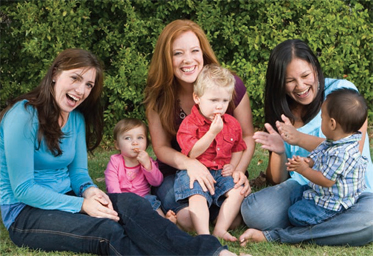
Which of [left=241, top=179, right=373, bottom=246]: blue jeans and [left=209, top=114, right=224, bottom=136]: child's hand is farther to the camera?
[left=209, top=114, right=224, bottom=136]: child's hand

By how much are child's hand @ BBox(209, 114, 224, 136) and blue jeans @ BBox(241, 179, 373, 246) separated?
0.63m

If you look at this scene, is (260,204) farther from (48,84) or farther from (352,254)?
(48,84)

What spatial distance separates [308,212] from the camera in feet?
12.9

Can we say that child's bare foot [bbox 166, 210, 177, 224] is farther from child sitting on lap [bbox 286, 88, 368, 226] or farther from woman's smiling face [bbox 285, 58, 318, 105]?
woman's smiling face [bbox 285, 58, 318, 105]

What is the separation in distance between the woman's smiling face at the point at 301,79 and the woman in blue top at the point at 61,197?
148 cm

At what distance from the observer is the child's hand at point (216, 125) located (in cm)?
398

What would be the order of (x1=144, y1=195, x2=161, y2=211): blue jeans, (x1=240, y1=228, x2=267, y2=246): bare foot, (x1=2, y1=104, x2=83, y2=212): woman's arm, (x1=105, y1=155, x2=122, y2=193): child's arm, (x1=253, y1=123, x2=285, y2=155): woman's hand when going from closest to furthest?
(x1=2, y1=104, x2=83, y2=212): woman's arm
(x1=240, y1=228, x2=267, y2=246): bare foot
(x1=253, y1=123, x2=285, y2=155): woman's hand
(x1=144, y1=195, x2=161, y2=211): blue jeans
(x1=105, y1=155, x2=122, y2=193): child's arm

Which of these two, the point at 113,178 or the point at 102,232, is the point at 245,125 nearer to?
the point at 113,178

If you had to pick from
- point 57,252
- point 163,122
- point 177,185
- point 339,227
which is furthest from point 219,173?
point 57,252

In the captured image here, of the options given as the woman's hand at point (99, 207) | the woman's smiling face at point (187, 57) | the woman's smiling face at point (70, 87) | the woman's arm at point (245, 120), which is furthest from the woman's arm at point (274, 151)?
the woman's smiling face at point (70, 87)

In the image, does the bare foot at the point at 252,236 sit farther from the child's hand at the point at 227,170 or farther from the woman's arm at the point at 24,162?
the woman's arm at the point at 24,162

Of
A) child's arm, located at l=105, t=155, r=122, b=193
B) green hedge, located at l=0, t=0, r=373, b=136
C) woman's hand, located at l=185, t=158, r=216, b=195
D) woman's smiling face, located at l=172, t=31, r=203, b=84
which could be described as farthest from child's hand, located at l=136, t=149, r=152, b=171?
green hedge, located at l=0, t=0, r=373, b=136

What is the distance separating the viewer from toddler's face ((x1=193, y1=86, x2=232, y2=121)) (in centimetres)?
414

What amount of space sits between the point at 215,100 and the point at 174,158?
61cm
